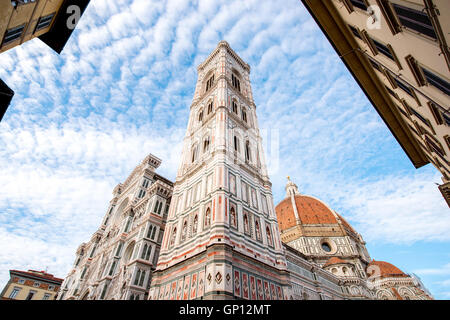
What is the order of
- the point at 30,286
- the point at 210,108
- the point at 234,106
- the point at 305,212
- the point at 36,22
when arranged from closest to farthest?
the point at 36,22 < the point at 234,106 < the point at 210,108 < the point at 30,286 < the point at 305,212

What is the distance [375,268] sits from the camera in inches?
2084

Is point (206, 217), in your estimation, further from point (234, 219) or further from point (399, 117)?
point (399, 117)

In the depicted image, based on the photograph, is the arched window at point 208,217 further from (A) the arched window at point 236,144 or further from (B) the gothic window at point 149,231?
(B) the gothic window at point 149,231

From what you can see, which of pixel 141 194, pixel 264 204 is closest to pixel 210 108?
pixel 264 204

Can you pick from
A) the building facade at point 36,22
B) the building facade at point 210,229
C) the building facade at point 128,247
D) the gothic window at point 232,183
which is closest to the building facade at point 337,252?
the building facade at point 210,229

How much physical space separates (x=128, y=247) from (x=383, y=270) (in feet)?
176

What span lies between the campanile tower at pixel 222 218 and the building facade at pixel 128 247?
431cm

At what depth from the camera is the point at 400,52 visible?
8.08 meters

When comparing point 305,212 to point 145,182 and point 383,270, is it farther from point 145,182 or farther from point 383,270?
point 145,182

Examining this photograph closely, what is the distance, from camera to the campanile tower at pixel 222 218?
1437 centimetres

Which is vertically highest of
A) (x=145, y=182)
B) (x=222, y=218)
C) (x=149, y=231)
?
(x=145, y=182)

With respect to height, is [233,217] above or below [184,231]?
above

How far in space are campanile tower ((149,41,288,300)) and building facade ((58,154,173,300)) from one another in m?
4.31
